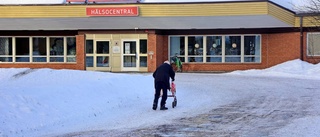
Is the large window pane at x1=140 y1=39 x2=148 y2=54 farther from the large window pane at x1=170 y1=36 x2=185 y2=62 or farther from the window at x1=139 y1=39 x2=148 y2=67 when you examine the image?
the large window pane at x1=170 y1=36 x2=185 y2=62

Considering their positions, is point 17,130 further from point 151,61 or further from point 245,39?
point 245,39

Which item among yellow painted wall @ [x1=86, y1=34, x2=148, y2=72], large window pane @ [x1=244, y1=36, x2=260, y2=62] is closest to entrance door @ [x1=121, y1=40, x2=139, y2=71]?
yellow painted wall @ [x1=86, y1=34, x2=148, y2=72]

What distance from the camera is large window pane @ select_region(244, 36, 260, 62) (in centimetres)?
3434

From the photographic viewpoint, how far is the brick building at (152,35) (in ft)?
98.9

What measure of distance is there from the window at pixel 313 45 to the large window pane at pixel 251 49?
3526 millimetres

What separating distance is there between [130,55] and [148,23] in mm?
3228

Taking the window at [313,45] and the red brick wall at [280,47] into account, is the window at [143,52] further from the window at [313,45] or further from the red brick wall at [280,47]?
the window at [313,45]

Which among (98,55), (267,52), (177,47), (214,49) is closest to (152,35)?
(177,47)

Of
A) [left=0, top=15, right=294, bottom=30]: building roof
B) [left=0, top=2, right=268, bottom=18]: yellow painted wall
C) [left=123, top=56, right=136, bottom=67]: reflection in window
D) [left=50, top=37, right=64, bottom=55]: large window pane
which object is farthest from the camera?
[left=50, top=37, right=64, bottom=55]: large window pane

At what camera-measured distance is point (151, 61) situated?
33.3 m

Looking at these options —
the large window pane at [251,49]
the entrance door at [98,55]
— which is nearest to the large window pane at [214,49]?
the large window pane at [251,49]

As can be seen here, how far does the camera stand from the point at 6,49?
1428 inches

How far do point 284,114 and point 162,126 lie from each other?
140 inches

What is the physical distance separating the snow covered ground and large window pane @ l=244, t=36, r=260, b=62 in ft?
47.5
